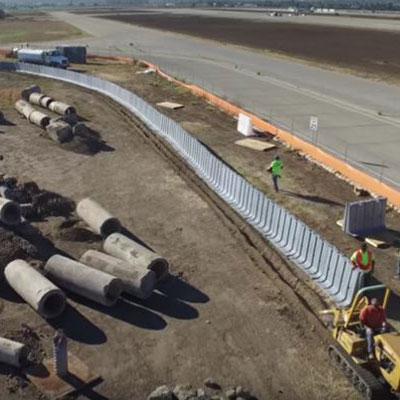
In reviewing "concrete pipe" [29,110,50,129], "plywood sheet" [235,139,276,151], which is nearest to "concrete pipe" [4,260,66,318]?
"plywood sheet" [235,139,276,151]

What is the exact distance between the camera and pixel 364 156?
1081 inches

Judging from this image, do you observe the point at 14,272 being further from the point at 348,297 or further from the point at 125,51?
the point at 125,51

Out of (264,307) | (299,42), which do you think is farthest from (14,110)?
(299,42)

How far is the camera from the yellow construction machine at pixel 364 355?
10773 mm

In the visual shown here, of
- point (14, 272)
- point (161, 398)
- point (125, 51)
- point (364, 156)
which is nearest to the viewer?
point (161, 398)

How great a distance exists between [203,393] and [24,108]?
1049 inches

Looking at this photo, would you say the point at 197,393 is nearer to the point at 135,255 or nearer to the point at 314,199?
the point at 135,255

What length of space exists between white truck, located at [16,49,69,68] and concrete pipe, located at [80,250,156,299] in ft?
140

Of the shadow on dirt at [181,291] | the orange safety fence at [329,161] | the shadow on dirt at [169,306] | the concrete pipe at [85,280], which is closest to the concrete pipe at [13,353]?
the concrete pipe at [85,280]

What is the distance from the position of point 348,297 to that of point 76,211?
9.78m

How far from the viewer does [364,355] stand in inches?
464

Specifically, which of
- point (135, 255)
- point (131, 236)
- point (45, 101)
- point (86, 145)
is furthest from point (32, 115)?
point (135, 255)

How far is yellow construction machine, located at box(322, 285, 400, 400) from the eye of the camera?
10.8m

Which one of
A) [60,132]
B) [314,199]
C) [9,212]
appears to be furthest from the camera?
[60,132]
